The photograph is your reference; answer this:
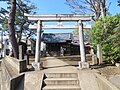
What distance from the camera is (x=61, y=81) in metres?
8.26

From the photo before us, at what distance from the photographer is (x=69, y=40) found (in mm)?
36625

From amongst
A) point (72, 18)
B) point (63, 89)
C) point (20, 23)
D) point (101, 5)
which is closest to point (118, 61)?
point (72, 18)

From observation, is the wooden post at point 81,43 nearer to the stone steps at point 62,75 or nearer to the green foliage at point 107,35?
the green foliage at point 107,35

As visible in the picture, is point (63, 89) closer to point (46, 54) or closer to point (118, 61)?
point (118, 61)

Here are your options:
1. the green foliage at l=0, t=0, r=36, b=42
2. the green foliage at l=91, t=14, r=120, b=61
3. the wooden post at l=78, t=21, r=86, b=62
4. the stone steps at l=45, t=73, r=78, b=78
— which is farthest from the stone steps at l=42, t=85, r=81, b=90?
the green foliage at l=0, t=0, r=36, b=42

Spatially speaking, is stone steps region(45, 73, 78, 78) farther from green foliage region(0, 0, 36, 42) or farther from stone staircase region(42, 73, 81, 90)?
green foliage region(0, 0, 36, 42)

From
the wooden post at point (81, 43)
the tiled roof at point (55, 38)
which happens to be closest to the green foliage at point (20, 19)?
the tiled roof at point (55, 38)

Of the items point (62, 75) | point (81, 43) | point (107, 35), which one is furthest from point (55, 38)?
point (62, 75)

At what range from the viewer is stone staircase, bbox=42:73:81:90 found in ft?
25.6

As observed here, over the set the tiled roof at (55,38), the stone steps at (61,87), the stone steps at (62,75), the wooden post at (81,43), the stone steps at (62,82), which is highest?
the tiled roof at (55,38)

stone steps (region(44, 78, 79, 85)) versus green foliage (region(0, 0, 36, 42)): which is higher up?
green foliage (region(0, 0, 36, 42))

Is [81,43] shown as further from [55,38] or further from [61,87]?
[55,38]

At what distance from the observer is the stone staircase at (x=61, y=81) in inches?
308

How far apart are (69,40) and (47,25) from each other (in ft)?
83.0
